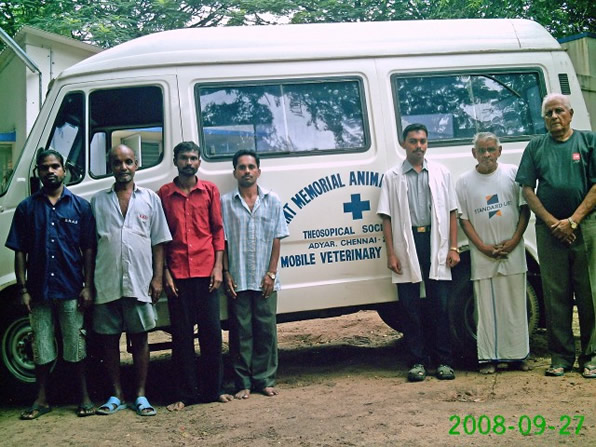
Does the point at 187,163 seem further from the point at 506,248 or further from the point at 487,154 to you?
the point at 506,248

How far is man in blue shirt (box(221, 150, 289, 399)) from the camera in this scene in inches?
186

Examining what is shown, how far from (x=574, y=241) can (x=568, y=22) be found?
24.0ft

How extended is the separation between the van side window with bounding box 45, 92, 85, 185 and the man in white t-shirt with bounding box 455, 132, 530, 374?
3.08 meters

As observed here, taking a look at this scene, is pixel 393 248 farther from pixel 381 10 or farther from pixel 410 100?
pixel 381 10

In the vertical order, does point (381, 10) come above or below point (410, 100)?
above

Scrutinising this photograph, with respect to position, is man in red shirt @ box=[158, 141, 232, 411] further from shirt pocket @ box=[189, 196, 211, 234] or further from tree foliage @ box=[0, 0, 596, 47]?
tree foliage @ box=[0, 0, 596, 47]

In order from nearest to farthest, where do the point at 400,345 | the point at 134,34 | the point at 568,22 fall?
the point at 400,345
the point at 568,22
the point at 134,34

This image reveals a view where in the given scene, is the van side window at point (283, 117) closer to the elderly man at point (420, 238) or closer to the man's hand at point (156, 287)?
the elderly man at point (420, 238)

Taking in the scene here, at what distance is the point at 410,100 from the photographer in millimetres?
5367

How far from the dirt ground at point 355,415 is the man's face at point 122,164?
5.57ft

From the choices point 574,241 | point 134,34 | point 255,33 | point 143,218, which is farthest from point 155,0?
point 574,241

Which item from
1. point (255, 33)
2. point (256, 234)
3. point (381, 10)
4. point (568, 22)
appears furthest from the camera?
point (381, 10)

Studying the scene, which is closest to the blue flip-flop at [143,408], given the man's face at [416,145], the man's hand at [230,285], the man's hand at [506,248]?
the man's hand at [230,285]

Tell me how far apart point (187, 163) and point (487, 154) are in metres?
2.39
